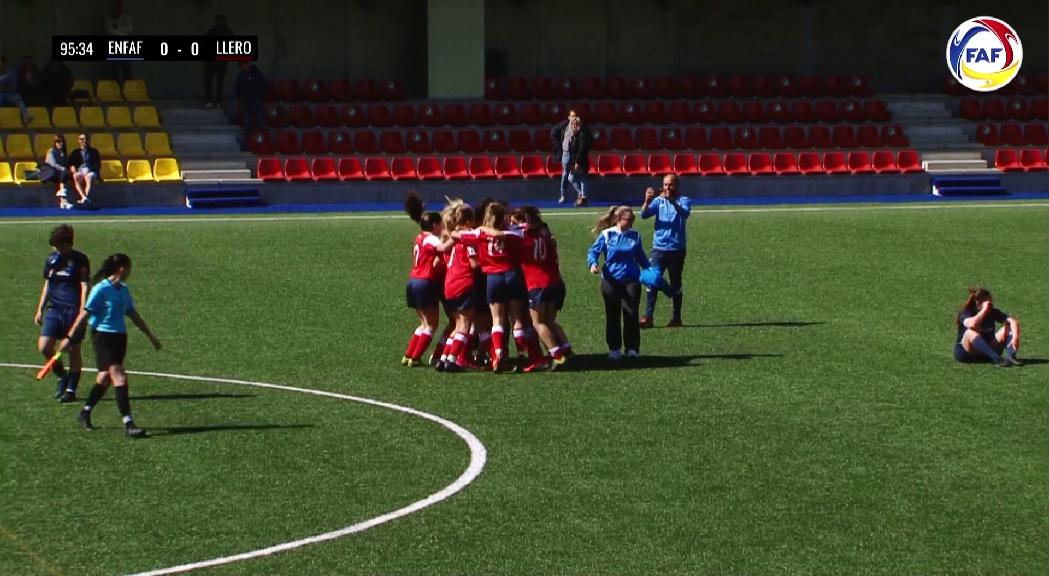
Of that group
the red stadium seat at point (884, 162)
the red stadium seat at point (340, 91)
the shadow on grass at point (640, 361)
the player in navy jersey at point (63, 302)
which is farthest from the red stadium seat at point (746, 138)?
the player in navy jersey at point (63, 302)

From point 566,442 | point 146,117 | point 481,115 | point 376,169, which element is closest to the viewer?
point 566,442

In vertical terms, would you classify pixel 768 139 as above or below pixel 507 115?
below

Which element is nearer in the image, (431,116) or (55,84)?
(55,84)

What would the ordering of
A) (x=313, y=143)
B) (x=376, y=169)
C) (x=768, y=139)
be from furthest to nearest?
1. (x=768, y=139)
2. (x=313, y=143)
3. (x=376, y=169)

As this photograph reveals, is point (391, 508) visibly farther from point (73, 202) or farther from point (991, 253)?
point (73, 202)

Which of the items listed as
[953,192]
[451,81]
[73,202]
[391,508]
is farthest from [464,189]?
[391,508]

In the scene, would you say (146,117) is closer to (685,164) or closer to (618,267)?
(685,164)

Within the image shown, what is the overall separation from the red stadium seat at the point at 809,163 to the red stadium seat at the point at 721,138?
6.31ft

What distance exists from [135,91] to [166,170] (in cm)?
433

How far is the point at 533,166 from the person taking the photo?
41969mm

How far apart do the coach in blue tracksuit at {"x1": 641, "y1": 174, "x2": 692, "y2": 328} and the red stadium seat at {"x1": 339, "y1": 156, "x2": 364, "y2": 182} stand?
17.9 meters

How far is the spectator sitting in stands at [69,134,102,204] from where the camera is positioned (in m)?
37.4

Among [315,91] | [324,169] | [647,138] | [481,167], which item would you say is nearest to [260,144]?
[324,169]

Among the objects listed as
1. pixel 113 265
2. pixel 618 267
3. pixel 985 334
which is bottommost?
pixel 985 334
